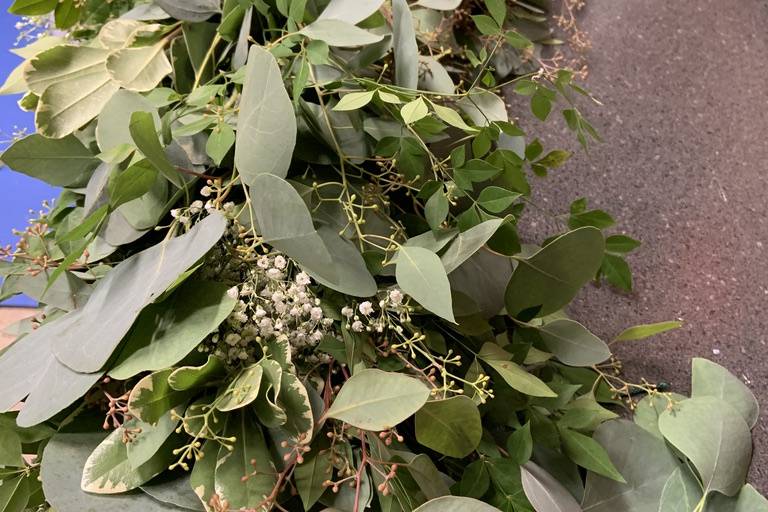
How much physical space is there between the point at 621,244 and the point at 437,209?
0.23 metres

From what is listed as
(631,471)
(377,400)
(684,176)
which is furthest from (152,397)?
(684,176)

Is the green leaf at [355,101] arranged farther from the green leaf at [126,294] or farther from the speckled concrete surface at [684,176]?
the speckled concrete surface at [684,176]

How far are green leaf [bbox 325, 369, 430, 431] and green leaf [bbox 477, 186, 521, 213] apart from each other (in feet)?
0.50

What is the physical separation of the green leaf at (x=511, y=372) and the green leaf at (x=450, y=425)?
50 millimetres

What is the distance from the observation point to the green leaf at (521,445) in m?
0.48

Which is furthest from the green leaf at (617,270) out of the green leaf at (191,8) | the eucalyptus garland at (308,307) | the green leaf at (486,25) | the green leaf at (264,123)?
the green leaf at (191,8)

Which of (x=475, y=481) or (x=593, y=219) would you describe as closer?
(x=475, y=481)

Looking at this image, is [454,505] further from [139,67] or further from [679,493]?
[139,67]

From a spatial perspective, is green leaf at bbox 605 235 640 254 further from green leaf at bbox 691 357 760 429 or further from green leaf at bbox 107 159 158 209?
green leaf at bbox 107 159 158 209

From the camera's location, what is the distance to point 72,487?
0.44 m

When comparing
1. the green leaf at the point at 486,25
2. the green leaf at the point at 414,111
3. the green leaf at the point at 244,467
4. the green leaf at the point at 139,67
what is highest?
the green leaf at the point at 486,25

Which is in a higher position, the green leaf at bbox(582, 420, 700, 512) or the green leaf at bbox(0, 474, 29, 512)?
the green leaf at bbox(582, 420, 700, 512)

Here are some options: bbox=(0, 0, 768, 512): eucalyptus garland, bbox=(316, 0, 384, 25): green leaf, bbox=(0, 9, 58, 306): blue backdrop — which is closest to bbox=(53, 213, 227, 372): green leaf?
bbox=(0, 0, 768, 512): eucalyptus garland

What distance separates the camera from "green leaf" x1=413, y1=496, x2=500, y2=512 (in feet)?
1.35
